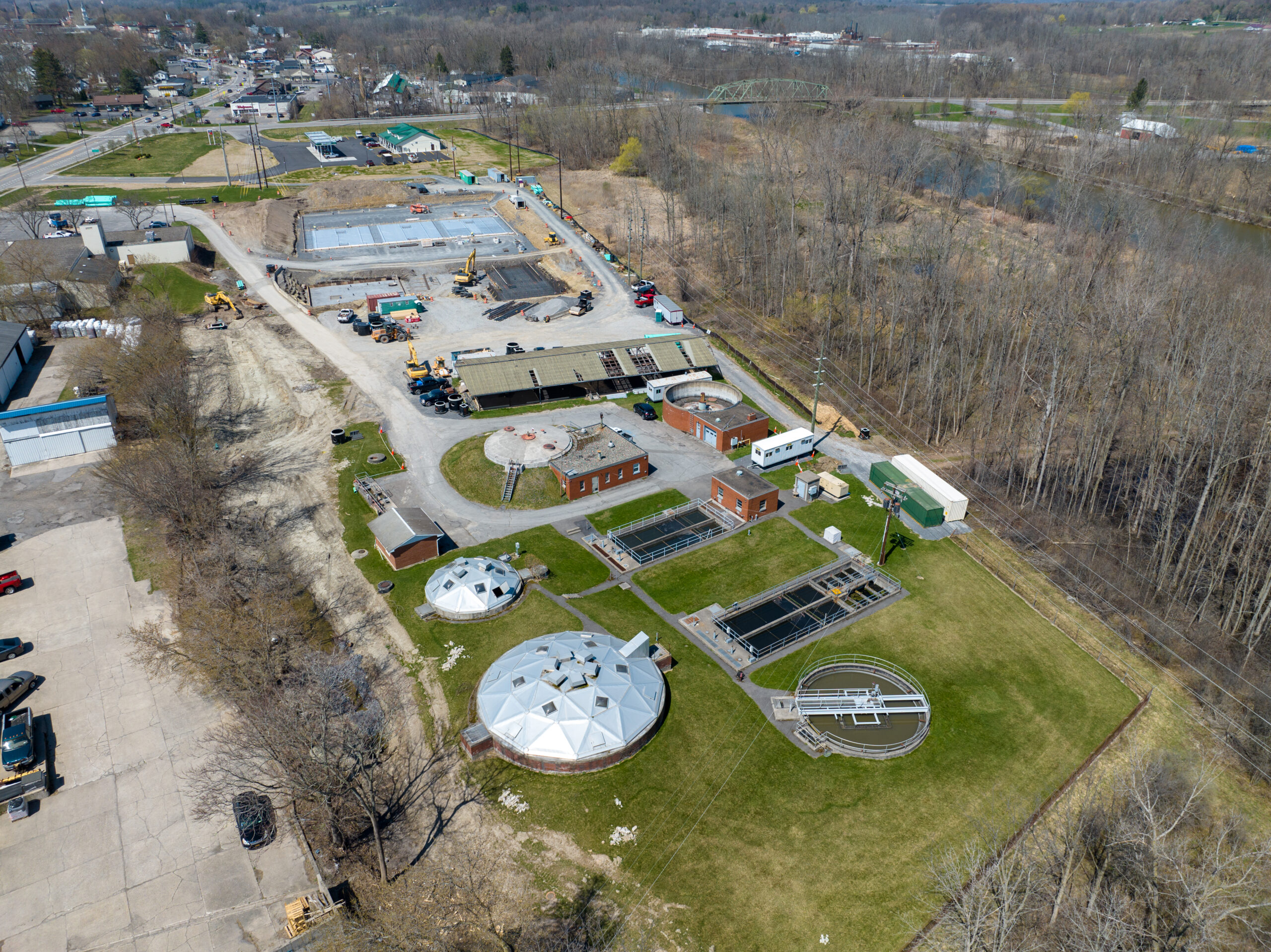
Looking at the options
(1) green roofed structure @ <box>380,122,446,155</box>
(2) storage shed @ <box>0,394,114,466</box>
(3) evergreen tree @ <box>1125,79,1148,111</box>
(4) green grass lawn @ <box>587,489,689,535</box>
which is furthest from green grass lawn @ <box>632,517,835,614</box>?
(3) evergreen tree @ <box>1125,79,1148,111</box>

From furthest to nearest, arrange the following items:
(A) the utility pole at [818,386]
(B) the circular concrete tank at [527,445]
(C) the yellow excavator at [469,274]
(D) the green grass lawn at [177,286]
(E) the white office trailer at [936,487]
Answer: (C) the yellow excavator at [469,274]
(D) the green grass lawn at [177,286]
(A) the utility pole at [818,386]
(B) the circular concrete tank at [527,445]
(E) the white office trailer at [936,487]

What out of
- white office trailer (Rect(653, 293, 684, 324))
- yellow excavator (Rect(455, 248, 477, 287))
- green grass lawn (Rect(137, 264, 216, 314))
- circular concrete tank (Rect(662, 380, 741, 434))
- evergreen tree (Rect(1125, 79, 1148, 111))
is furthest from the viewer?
evergreen tree (Rect(1125, 79, 1148, 111))

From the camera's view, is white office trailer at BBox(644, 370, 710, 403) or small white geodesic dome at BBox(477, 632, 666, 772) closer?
small white geodesic dome at BBox(477, 632, 666, 772)

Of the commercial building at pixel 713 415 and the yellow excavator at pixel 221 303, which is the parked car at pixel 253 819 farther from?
the yellow excavator at pixel 221 303

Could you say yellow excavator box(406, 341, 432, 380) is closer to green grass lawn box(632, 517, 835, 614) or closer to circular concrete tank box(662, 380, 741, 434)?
circular concrete tank box(662, 380, 741, 434)

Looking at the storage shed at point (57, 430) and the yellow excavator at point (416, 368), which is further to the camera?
the yellow excavator at point (416, 368)

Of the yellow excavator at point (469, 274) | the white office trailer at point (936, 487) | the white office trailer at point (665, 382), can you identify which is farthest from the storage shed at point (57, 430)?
the white office trailer at point (936, 487)

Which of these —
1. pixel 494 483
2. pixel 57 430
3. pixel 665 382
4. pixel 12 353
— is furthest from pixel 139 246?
pixel 665 382
